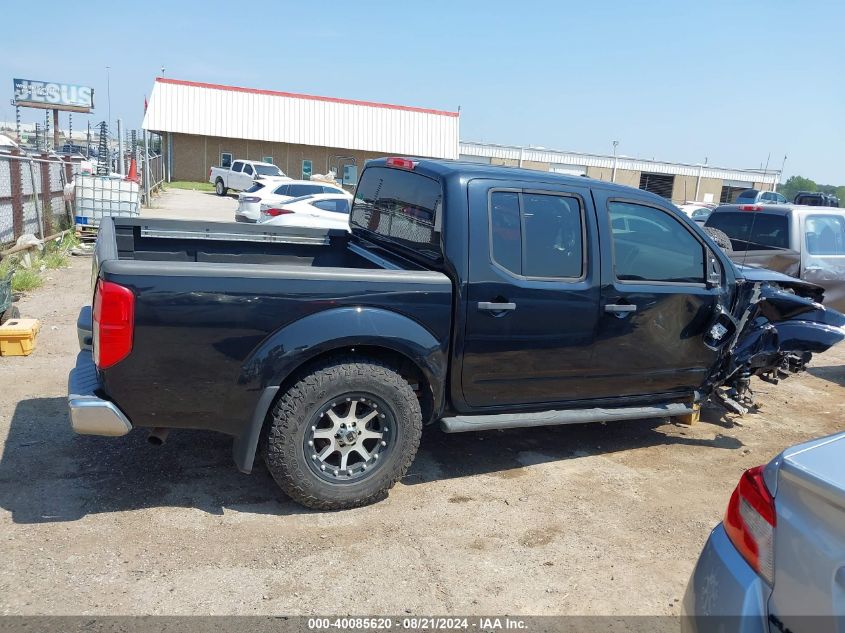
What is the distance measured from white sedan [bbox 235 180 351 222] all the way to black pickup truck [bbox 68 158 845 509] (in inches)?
510

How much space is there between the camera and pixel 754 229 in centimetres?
881

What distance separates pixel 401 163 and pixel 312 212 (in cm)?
982

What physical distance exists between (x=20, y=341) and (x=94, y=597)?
410cm

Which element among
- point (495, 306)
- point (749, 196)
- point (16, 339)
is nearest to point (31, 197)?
point (16, 339)

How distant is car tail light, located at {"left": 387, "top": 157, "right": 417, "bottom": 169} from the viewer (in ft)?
15.6

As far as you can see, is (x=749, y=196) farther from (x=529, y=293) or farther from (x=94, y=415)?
(x=94, y=415)

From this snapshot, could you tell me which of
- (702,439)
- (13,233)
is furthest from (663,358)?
(13,233)

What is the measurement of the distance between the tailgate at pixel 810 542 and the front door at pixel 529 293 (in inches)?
84.7

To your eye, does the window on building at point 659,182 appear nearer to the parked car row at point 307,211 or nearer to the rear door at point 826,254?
the parked car row at point 307,211

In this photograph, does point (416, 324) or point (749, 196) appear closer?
point (416, 324)

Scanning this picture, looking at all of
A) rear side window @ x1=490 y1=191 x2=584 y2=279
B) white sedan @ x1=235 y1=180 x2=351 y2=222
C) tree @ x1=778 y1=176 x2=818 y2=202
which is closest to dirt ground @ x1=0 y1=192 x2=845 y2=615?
rear side window @ x1=490 y1=191 x2=584 y2=279

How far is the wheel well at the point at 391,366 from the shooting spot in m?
3.84

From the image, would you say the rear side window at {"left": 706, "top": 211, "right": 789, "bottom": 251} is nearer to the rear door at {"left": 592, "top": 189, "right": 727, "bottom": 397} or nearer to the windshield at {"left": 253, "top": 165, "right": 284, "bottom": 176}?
the rear door at {"left": 592, "top": 189, "right": 727, "bottom": 397}

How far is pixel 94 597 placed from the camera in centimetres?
311
